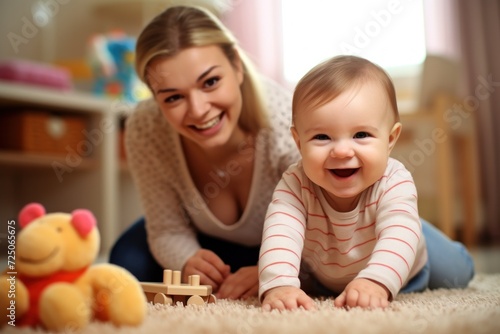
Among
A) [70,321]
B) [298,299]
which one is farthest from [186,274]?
[70,321]

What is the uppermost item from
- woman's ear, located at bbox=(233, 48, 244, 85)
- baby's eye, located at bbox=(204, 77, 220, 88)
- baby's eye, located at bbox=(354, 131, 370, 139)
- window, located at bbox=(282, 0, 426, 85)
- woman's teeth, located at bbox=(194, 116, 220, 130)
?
window, located at bbox=(282, 0, 426, 85)

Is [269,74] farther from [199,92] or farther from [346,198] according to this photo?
[346,198]

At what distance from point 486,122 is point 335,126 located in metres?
2.22

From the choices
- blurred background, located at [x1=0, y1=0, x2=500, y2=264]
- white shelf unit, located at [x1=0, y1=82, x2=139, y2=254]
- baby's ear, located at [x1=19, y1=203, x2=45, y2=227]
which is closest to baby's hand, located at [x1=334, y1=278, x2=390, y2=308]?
baby's ear, located at [x1=19, y1=203, x2=45, y2=227]

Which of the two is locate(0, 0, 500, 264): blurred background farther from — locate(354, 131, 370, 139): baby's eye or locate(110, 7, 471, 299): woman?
locate(354, 131, 370, 139): baby's eye

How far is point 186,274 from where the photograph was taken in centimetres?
109

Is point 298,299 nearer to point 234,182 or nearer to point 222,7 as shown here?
point 234,182

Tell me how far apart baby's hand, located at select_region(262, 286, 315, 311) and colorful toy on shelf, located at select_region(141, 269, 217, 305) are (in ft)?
0.42

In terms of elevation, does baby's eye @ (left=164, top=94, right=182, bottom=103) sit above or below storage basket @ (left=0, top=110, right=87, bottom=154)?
above

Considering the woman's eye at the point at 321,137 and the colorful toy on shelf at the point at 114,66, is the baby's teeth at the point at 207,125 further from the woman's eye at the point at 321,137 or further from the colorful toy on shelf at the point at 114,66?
the colorful toy on shelf at the point at 114,66

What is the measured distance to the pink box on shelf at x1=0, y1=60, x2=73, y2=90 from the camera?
2176mm

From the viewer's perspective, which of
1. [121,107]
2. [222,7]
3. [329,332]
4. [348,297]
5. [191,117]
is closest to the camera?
[329,332]

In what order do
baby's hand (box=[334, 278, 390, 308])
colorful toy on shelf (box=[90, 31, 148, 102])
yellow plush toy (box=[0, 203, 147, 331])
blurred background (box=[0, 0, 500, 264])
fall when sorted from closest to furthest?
yellow plush toy (box=[0, 203, 147, 331]), baby's hand (box=[334, 278, 390, 308]), blurred background (box=[0, 0, 500, 264]), colorful toy on shelf (box=[90, 31, 148, 102])

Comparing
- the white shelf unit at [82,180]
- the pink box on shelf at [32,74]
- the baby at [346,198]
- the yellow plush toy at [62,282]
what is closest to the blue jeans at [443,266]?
the baby at [346,198]
